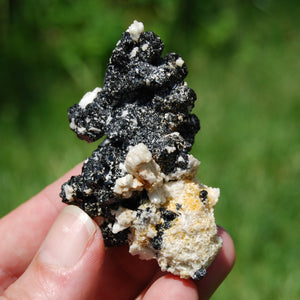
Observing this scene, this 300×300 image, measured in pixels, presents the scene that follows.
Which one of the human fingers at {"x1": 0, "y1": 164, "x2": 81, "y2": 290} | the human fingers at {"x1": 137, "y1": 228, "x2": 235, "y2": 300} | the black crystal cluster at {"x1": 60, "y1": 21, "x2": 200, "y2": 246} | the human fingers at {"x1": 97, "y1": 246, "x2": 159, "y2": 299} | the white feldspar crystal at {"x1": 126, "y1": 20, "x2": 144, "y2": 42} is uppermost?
the white feldspar crystal at {"x1": 126, "y1": 20, "x2": 144, "y2": 42}

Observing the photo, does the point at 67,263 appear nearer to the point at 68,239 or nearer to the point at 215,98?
the point at 68,239

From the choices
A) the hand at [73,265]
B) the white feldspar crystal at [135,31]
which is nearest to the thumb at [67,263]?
the hand at [73,265]

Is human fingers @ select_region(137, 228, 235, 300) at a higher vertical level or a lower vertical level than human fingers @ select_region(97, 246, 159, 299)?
higher

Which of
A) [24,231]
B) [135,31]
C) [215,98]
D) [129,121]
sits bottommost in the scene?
[24,231]

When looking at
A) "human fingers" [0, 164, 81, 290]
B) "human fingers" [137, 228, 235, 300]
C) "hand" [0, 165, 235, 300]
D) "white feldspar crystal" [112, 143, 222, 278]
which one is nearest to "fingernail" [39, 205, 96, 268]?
"hand" [0, 165, 235, 300]

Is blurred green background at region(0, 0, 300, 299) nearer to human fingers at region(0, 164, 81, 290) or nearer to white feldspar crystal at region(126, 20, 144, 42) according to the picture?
human fingers at region(0, 164, 81, 290)

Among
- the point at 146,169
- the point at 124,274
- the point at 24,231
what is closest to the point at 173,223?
the point at 146,169

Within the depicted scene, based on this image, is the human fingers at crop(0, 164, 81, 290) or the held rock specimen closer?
the held rock specimen
